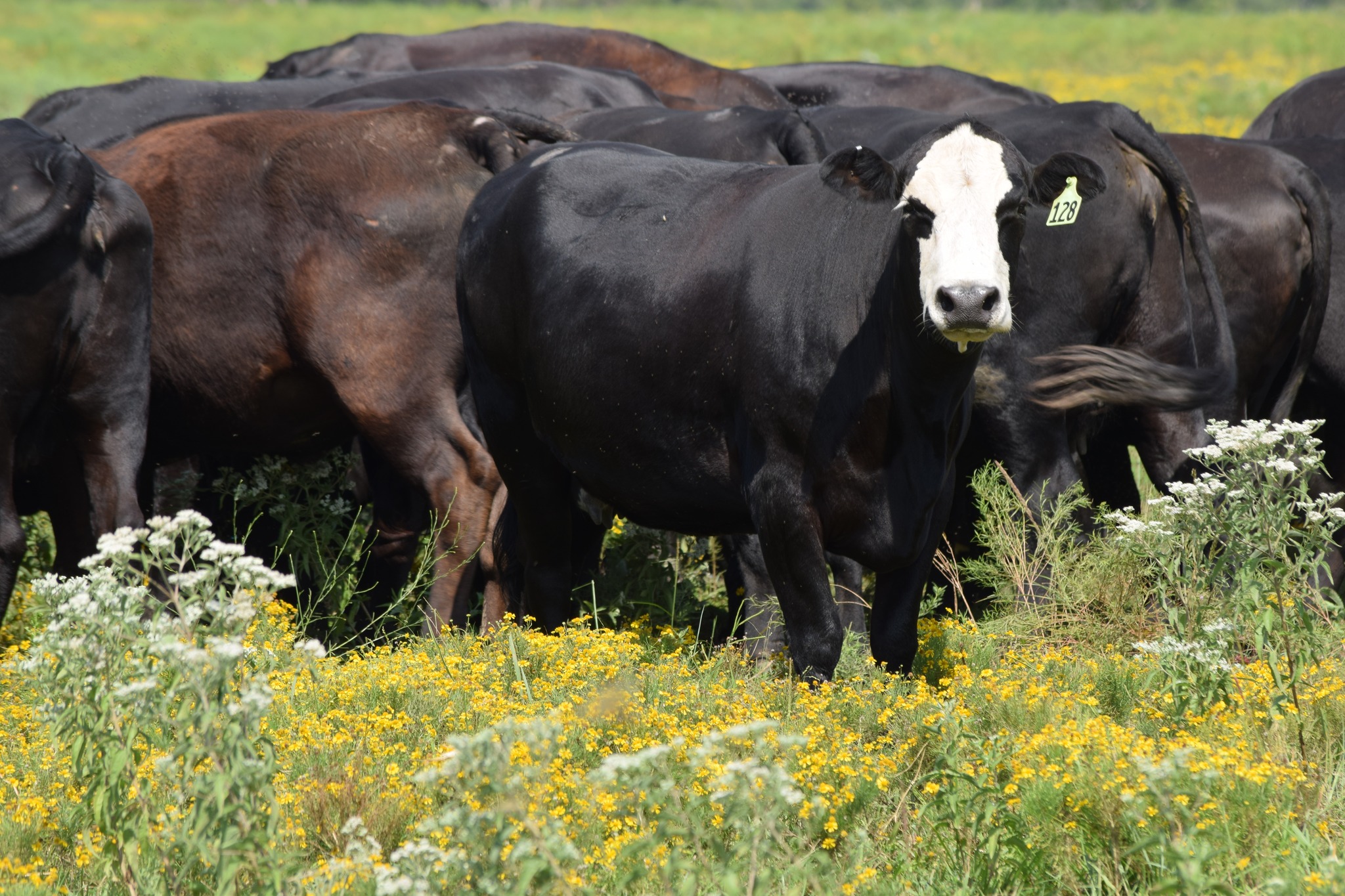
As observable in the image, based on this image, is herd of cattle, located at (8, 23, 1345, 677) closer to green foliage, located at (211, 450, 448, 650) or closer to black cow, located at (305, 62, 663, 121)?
green foliage, located at (211, 450, 448, 650)

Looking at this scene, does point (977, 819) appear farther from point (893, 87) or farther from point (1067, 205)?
point (893, 87)

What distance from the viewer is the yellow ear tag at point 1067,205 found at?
4836mm

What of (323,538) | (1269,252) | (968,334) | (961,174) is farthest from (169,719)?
(1269,252)

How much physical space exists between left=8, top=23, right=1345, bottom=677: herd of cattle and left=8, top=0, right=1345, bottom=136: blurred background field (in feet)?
52.0

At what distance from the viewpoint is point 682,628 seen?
668cm

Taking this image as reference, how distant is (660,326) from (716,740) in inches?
103

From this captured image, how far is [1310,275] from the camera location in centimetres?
671

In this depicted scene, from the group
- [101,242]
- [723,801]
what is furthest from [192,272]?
[723,801]

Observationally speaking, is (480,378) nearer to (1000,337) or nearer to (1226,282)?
(1000,337)

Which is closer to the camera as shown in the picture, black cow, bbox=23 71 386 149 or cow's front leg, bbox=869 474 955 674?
cow's front leg, bbox=869 474 955 674

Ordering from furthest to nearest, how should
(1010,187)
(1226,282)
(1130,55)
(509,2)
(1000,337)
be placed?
(509,2) → (1130,55) → (1226,282) → (1000,337) → (1010,187)

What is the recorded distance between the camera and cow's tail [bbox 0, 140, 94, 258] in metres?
5.38

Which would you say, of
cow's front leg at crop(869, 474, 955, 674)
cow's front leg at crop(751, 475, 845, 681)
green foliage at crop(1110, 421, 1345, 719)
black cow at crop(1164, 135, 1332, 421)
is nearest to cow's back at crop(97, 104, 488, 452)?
cow's front leg at crop(751, 475, 845, 681)

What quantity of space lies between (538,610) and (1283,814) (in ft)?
11.2
